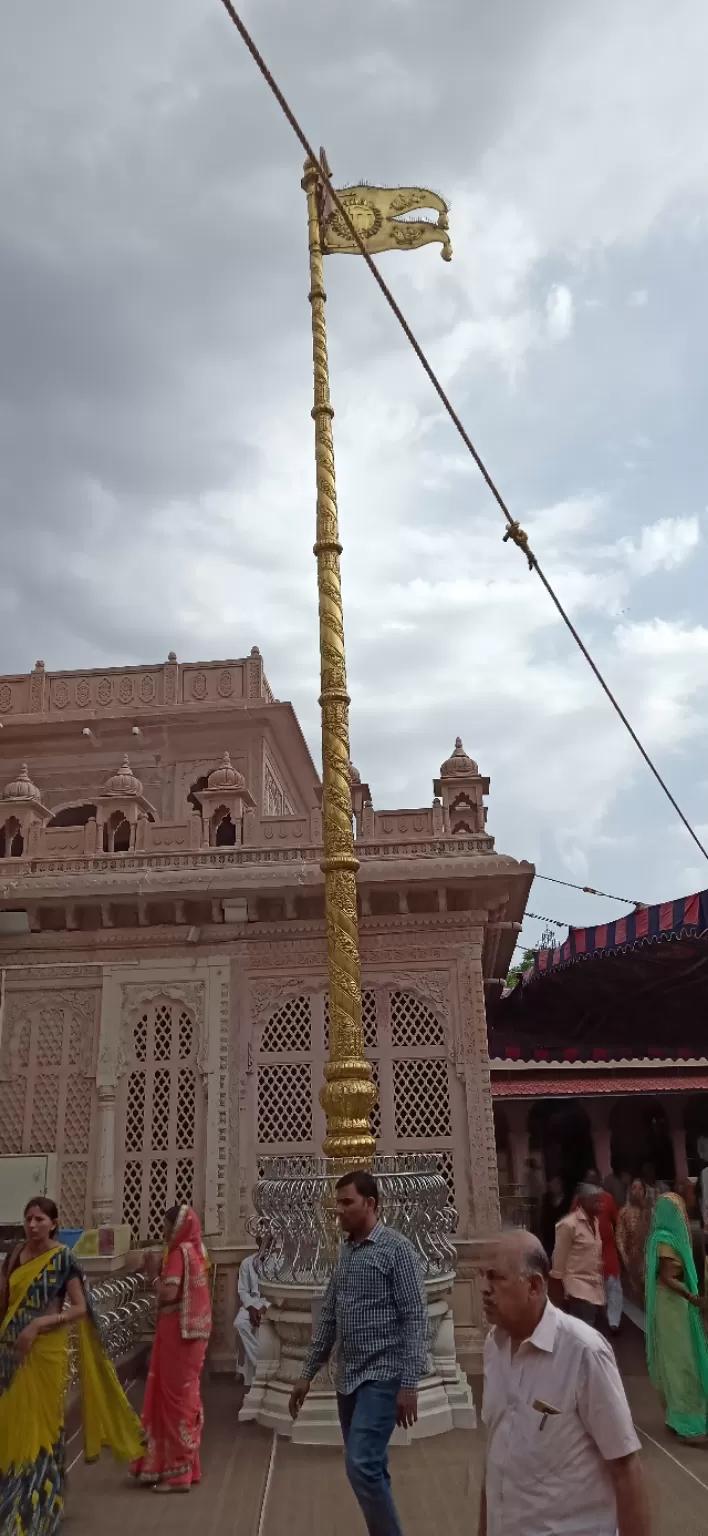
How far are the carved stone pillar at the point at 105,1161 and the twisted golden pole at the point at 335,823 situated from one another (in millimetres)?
3114

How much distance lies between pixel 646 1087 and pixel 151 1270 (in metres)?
7.84

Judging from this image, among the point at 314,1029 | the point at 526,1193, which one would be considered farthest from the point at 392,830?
the point at 526,1193

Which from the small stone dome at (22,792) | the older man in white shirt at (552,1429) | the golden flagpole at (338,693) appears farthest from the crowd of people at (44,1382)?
the small stone dome at (22,792)

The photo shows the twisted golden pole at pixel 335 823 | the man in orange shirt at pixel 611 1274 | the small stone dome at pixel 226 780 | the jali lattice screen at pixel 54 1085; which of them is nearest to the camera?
the twisted golden pole at pixel 335 823

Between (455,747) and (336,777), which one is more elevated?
(455,747)

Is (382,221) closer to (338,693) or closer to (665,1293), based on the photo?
(338,693)

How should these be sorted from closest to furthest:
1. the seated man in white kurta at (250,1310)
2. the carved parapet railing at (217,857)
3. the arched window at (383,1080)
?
the seated man in white kurta at (250,1310), the arched window at (383,1080), the carved parapet railing at (217,857)

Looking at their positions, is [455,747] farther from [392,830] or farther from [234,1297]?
[234,1297]

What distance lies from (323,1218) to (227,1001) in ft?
10.7

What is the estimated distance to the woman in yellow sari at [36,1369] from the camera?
4.20 metres

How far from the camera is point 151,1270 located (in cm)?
826

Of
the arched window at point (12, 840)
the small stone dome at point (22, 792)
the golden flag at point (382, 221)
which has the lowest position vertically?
the arched window at point (12, 840)

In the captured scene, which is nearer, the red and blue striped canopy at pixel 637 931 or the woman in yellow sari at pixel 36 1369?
the woman in yellow sari at pixel 36 1369

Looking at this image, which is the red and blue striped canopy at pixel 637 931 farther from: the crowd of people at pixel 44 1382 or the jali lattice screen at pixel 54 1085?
the crowd of people at pixel 44 1382
